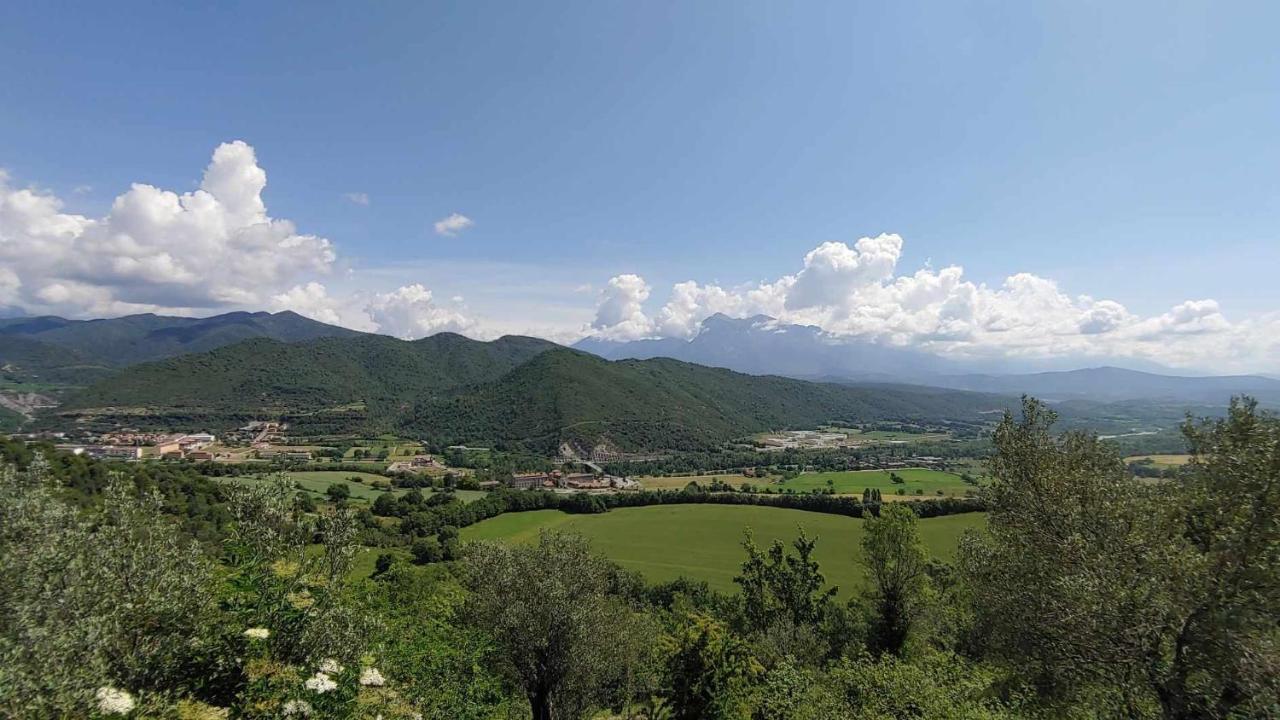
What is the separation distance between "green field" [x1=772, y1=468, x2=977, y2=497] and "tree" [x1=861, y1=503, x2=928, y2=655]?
248 ft

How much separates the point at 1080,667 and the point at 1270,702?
120 inches

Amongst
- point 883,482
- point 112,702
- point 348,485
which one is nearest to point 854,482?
point 883,482

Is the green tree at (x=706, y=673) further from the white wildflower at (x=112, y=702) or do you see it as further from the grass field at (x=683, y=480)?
the grass field at (x=683, y=480)

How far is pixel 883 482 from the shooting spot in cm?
11788

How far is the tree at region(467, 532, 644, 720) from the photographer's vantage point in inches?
808

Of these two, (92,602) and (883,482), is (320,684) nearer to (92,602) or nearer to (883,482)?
(92,602)

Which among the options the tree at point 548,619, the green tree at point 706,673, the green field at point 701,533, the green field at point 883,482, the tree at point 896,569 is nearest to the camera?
the tree at point 548,619

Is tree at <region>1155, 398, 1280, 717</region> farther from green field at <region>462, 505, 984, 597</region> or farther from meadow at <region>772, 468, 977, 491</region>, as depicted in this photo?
meadow at <region>772, 468, 977, 491</region>

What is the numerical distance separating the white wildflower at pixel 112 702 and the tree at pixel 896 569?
33521 millimetres

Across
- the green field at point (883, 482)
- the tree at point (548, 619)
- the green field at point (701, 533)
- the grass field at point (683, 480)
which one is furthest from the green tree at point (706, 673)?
the grass field at point (683, 480)

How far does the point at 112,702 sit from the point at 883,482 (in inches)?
5114

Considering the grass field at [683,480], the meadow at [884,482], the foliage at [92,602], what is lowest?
the grass field at [683,480]

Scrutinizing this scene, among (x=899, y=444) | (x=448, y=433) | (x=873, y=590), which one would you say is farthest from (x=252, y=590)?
(x=899, y=444)

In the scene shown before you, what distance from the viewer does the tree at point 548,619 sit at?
67.4ft
